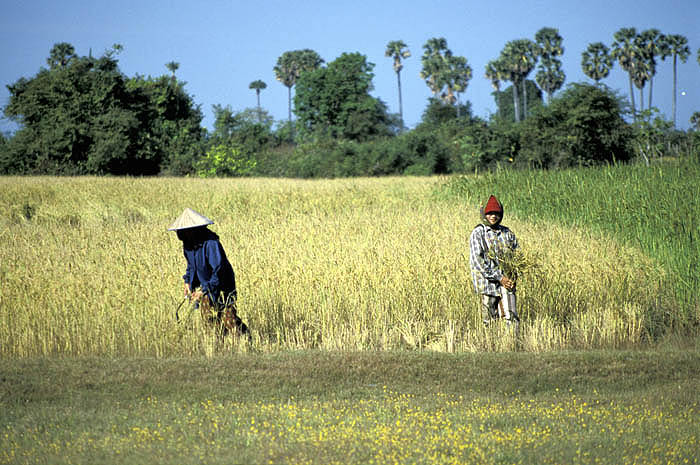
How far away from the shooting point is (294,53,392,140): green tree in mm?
77688

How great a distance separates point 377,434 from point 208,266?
3.36 metres

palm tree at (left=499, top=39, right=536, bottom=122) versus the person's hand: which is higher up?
palm tree at (left=499, top=39, right=536, bottom=122)

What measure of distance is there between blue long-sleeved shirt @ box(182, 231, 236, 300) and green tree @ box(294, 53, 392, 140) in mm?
69038

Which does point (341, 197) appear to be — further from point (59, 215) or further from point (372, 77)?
point (372, 77)

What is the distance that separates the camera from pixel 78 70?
45250mm

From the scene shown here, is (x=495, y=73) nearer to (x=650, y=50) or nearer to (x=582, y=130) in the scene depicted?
(x=650, y=50)

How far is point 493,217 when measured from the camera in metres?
8.02

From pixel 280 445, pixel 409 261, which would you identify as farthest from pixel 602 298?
pixel 280 445

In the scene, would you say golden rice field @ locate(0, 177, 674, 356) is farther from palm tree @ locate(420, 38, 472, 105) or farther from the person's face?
palm tree @ locate(420, 38, 472, 105)

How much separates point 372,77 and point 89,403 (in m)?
79.6

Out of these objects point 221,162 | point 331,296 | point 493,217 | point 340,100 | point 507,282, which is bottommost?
point 331,296

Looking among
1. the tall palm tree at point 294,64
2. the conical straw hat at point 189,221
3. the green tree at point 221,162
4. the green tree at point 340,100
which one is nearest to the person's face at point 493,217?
the conical straw hat at point 189,221

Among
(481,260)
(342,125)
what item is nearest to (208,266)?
(481,260)

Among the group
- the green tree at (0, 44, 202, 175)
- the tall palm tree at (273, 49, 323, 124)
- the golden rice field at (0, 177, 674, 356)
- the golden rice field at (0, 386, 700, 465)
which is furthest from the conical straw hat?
the tall palm tree at (273, 49, 323, 124)
